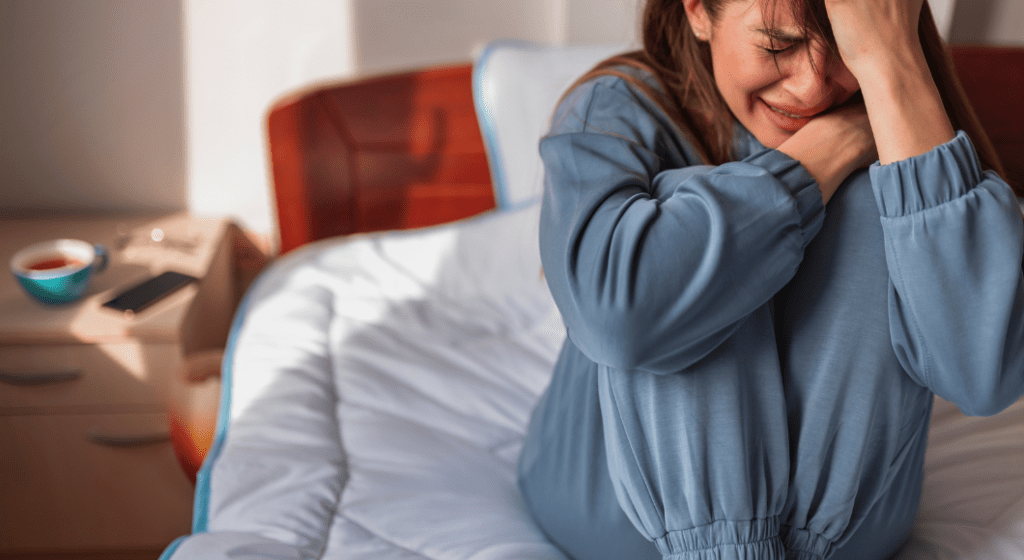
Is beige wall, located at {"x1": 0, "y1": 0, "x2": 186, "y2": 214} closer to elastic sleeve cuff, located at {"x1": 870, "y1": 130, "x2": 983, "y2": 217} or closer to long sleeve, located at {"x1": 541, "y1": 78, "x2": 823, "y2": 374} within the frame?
long sleeve, located at {"x1": 541, "y1": 78, "x2": 823, "y2": 374}

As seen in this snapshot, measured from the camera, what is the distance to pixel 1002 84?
169cm

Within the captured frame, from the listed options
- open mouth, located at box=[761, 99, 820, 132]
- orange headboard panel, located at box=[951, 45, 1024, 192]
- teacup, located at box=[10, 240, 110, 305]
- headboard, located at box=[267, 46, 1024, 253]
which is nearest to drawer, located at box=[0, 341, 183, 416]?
teacup, located at box=[10, 240, 110, 305]

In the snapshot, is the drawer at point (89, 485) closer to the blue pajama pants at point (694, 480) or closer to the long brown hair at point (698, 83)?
the blue pajama pants at point (694, 480)

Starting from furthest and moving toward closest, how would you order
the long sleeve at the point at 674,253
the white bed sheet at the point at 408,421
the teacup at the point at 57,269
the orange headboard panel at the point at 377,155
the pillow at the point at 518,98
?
1. the orange headboard panel at the point at 377,155
2. the pillow at the point at 518,98
3. the teacup at the point at 57,269
4. the white bed sheet at the point at 408,421
5. the long sleeve at the point at 674,253

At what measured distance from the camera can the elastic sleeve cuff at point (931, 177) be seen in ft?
2.06

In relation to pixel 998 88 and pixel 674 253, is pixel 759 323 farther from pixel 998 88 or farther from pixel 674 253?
pixel 998 88

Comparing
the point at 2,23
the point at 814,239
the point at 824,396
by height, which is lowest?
the point at 824,396

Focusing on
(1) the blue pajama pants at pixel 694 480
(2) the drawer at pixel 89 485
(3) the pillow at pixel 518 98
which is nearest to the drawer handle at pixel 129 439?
(2) the drawer at pixel 89 485

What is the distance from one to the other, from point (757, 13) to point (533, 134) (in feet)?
3.04

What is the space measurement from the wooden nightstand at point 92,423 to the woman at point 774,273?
38.7 inches

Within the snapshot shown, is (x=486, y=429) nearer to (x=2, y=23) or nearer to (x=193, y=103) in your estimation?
(x=193, y=103)

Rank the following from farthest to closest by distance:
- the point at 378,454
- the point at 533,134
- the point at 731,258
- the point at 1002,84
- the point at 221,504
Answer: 1. the point at 1002,84
2. the point at 533,134
3. the point at 378,454
4. the point at 221,504
5. the point at 731,258

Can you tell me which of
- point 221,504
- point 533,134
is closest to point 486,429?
point 221,504

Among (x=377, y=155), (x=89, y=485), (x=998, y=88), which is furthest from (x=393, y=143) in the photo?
(x=998, y=88)
